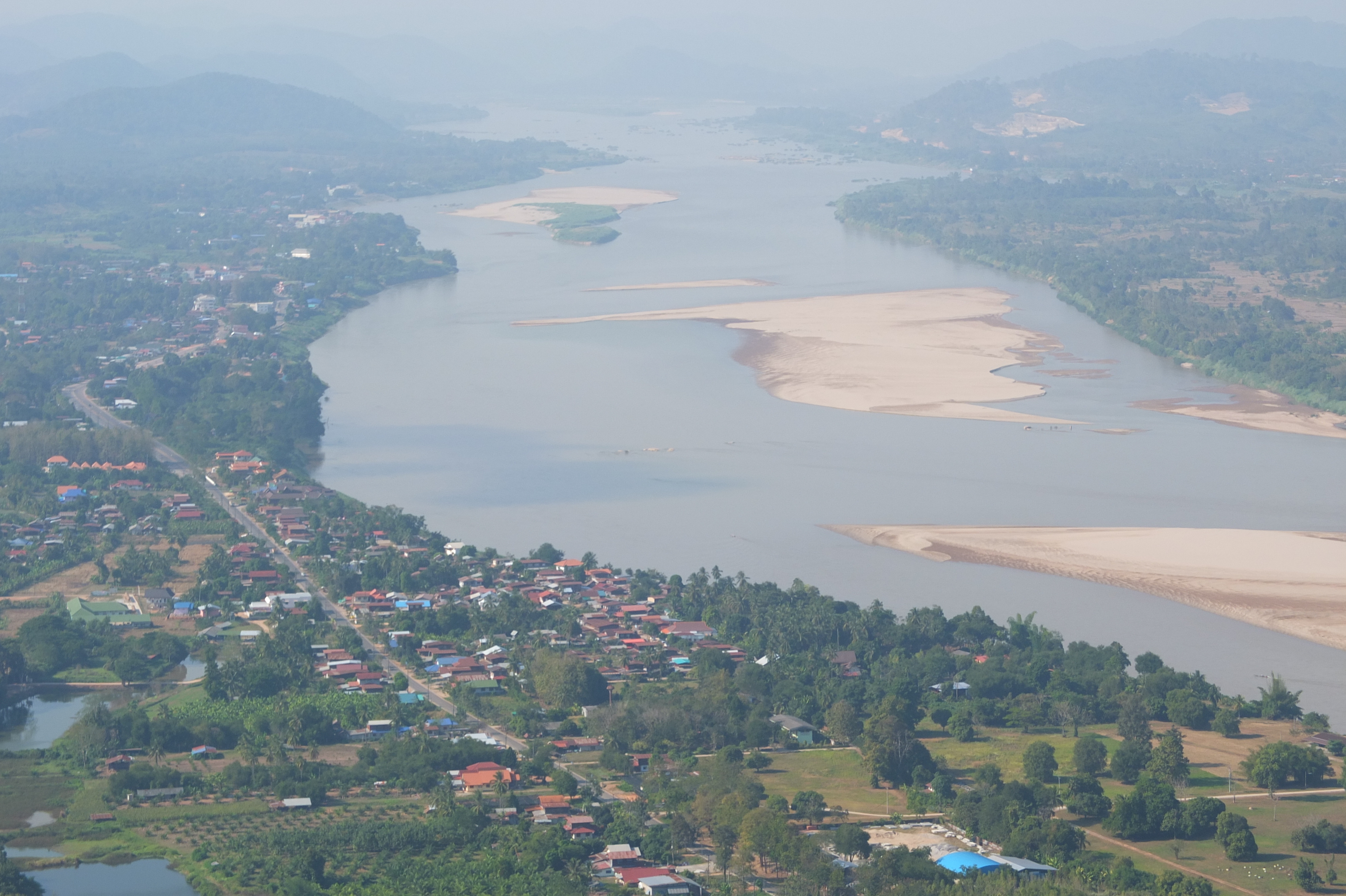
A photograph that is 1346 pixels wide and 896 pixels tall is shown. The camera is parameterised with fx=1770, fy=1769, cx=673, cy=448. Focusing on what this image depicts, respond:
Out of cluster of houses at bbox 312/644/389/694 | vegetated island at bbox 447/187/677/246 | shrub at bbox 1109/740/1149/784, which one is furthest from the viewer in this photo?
vegetated island at bbox 447/187/677/246

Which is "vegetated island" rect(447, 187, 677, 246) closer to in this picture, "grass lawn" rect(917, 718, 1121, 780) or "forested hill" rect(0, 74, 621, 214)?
"forested hill" rect(0, 74, 621, 214)

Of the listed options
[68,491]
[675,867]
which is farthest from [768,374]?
[675,867]

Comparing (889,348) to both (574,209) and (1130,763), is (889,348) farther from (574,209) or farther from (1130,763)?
(574,209)

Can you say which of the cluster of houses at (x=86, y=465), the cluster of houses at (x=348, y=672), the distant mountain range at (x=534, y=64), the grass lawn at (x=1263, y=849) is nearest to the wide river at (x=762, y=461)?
the cluster of houses at (x=86, y=465)

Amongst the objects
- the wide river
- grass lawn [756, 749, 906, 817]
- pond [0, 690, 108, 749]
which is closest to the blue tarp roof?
grass lawn [756, 749, 906, 817]

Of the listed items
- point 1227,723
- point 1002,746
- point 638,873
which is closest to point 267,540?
point 1002,746

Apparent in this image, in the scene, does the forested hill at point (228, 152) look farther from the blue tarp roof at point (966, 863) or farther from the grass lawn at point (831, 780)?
the blue tarp roof at point (966, 863)
